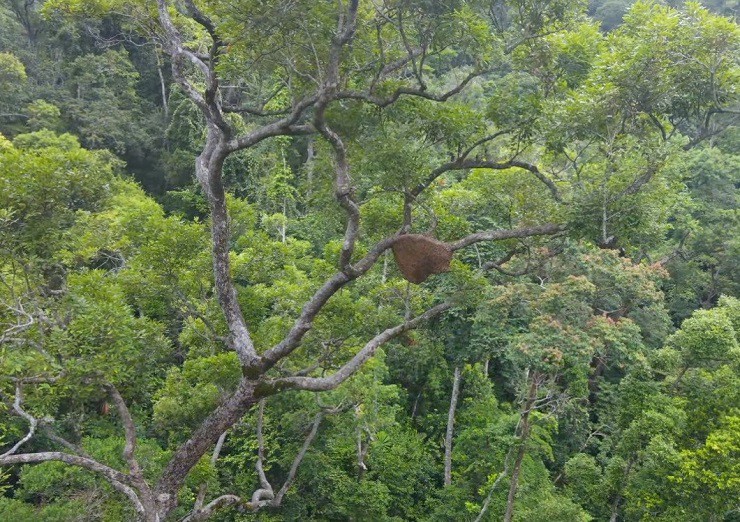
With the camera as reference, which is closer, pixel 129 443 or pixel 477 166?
pixel 129 443

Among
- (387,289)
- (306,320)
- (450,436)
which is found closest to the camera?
(306,320)

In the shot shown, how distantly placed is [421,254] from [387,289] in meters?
3.49

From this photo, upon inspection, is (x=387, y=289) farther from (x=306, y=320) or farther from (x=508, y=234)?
(x=306, y=320)

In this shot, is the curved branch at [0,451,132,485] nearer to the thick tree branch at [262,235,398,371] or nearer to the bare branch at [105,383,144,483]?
the bare branch at [105,383,144,483]

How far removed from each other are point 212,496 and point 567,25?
9.01m

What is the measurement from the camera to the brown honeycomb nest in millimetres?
5691

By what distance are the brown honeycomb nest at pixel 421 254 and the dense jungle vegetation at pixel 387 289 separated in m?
0.03

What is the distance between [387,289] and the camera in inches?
360

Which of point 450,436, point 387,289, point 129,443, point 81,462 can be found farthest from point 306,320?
point 450,436

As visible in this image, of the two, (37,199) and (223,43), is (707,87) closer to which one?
(223,43)

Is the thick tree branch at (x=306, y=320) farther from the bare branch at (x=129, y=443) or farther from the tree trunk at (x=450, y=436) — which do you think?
the tree trunk at (x=450, y=436)

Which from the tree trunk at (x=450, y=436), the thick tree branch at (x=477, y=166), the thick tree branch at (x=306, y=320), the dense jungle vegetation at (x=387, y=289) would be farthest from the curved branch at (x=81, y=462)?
the tree trunk at (x=450, y=436)

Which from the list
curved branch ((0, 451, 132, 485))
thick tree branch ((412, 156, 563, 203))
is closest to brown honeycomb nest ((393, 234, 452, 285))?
thick tree branch ((412, 156, 563, 203))

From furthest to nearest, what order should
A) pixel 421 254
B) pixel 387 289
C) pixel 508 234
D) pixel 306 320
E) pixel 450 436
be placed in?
pixel 450 436 → pixel 387 289 → pixel 508 234 → pixel 421 254 → pixel 306 320
